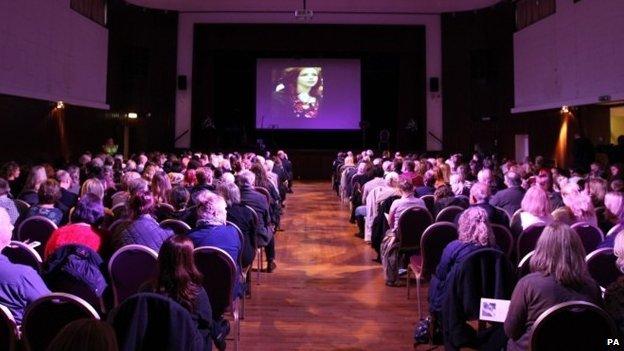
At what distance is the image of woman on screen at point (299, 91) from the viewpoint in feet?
71.9

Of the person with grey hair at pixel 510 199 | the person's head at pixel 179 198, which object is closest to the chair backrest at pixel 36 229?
the person's head at pixel 179 198

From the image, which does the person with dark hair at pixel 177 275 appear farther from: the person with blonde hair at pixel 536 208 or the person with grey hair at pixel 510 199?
the person with grey hair at pixel 510 199

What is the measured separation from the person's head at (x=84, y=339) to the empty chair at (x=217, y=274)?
2.30 metres

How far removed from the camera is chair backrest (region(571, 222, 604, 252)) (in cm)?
466

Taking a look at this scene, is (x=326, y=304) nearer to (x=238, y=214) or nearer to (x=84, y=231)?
(x=238, y=214)

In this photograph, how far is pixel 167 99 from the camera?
20.4m

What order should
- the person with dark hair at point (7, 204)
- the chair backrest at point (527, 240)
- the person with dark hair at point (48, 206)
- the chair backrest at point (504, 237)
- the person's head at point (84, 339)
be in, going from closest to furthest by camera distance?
the person's head at point (84, 339) < the chair backrest at point (527, 240) < the chair backrest at point (504, 237) < the person with dark hair at point (48, 206) < the person with dark hair at point (7, 204)

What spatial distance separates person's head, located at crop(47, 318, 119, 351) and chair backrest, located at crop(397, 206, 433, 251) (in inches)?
186

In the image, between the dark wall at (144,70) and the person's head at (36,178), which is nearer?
the person's head at (36,178)

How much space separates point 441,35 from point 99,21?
1187 cm

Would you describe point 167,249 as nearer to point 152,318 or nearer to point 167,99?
point 152,318

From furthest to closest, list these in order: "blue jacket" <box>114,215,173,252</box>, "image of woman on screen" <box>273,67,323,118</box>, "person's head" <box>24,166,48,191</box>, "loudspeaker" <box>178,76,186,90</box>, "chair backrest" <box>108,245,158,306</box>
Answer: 1. "image of woman on screen" <box>273,67,323,118</box>
2. "loudspeaker" <box>178,76,186,90</box>
3. "person's head" <box>24,166,48,191</box>
4. "blue jacket" <box>114,215,173,252</box>
5. "chair backrest" <box>108,245,158,306</box>

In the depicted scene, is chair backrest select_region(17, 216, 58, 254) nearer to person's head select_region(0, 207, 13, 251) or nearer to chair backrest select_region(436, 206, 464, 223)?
person's head select_region(0, 207, 13, 251)

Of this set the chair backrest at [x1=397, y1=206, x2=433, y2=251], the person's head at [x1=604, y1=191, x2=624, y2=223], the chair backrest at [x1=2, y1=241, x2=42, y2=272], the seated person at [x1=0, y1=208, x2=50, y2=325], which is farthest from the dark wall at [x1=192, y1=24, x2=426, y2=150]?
the seated person at [x1=0, y1=208, x2=50, y2=325]
